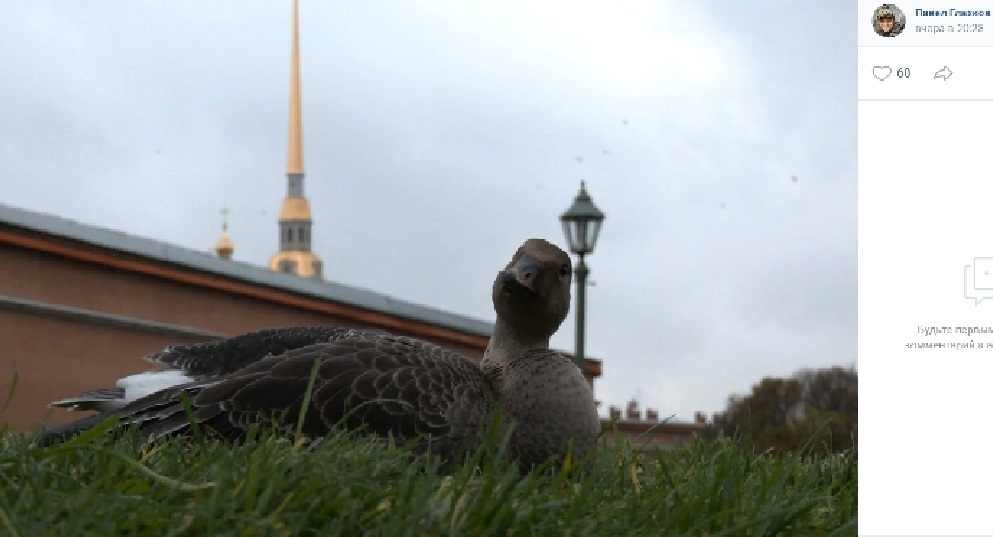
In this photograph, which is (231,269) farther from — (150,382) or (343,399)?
(343,399)

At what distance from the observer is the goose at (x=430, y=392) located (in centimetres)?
425

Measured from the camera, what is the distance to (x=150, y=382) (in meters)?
6.07

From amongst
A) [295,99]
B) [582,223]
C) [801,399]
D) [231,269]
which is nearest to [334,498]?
[582,223]

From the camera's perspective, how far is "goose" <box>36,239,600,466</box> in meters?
4.25

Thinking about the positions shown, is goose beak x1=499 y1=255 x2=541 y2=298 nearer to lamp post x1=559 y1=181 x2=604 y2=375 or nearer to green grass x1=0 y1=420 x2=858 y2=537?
green grass x1=0 y1=420 x2=858 y2=537

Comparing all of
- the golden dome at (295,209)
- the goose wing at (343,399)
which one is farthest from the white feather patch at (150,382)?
the golden dome at (295,209)

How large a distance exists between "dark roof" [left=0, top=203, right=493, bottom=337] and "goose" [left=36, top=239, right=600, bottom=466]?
862cm

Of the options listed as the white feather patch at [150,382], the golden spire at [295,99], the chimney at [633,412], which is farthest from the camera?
the golden spire at [295,99]
